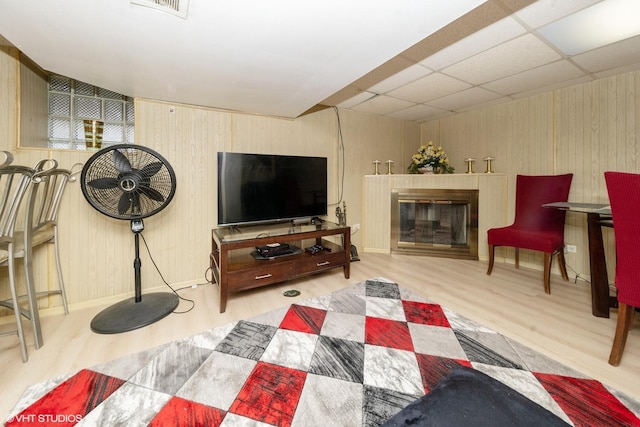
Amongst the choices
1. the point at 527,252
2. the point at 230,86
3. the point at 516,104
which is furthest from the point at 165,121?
the point at 527,252

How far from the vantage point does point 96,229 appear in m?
2.22

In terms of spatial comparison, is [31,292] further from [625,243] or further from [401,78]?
[625,243]

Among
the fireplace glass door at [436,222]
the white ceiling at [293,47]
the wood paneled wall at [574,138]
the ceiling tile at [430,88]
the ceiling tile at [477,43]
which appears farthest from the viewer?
the fireplace glass door at [436,222]

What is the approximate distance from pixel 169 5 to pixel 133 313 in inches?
82.1

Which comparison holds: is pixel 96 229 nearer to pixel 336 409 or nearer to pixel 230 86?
pixel 230 86

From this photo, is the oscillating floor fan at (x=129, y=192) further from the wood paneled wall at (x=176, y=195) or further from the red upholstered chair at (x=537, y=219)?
the red upholstered chair at (x=537, y=219)

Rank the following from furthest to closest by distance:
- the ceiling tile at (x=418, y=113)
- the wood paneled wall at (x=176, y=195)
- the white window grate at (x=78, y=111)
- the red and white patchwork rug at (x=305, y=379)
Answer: the ceiling tile at (x=418, y=113) < the white window grate at (x=78, y=111) < the wood paneled wall at (x=176, y=195) < the red and white patchwork rug at (x=305, y=379)

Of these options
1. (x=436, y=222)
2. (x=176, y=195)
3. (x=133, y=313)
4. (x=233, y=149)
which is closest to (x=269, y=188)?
(x=233, y=149)

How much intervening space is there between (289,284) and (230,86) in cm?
192

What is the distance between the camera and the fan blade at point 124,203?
1955 mm

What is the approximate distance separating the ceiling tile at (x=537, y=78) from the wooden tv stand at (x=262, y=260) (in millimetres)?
2311

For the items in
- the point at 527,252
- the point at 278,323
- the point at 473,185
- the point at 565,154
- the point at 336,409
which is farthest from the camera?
the point at 473,185

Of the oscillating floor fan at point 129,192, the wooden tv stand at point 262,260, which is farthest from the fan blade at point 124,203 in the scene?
the wooden tv stand at point 262,260

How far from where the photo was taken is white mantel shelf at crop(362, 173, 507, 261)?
3.35m
